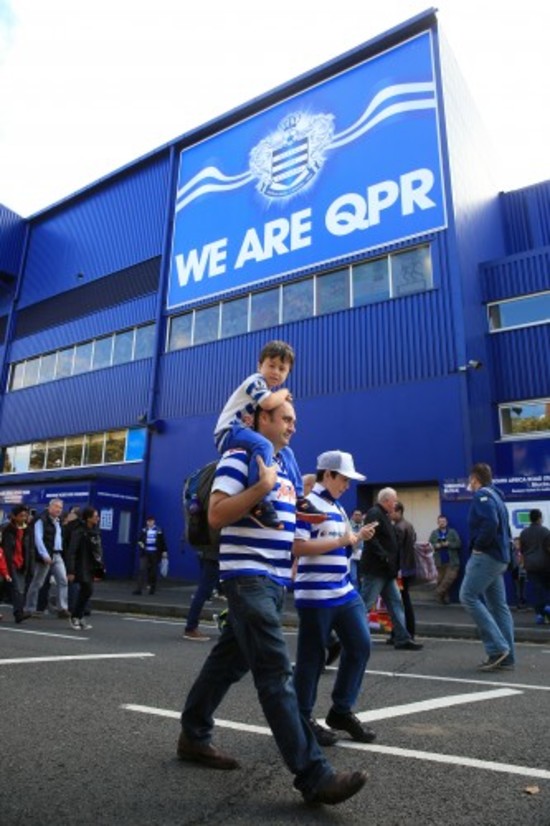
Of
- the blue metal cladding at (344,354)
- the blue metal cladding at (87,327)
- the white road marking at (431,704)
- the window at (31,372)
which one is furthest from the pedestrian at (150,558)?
the window at (31,372)

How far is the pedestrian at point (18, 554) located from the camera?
9273 millimetres

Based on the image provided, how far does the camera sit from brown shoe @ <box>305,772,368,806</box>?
227cm

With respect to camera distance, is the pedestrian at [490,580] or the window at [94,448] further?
the window at [94,448]

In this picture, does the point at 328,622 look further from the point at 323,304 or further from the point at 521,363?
the point at 323,304

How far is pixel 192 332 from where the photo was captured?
21781 millimetres

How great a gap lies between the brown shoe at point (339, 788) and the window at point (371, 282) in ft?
52.3

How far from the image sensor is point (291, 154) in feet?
67.9

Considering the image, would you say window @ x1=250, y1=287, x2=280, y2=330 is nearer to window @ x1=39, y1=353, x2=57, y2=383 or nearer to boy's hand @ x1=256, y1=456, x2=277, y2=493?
window @ x1=39, y1=353, x2=57, y2=383

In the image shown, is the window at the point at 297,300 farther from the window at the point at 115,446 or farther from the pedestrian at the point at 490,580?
the pedestrian at the point at 490,580

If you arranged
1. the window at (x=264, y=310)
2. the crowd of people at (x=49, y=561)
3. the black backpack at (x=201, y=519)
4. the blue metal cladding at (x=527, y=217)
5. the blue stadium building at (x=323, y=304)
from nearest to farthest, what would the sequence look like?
1. the black backpack at (x=201, y=519)
2. the crowd of people at (x=49, y=561)
3. the blue stadium building at (x=323, y=304)
4. the blue metal cladding at (x=527, y=217)
5. the window at (x=264, y=310)

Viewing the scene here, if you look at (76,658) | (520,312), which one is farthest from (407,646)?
(520,312)

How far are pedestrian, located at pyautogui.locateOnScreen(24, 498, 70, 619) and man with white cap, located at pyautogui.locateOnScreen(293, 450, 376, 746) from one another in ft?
25.2

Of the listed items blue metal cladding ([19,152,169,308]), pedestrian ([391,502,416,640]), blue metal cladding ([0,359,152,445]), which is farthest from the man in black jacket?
blue metal cladding ([19,152,169,308])

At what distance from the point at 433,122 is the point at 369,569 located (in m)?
14.8
